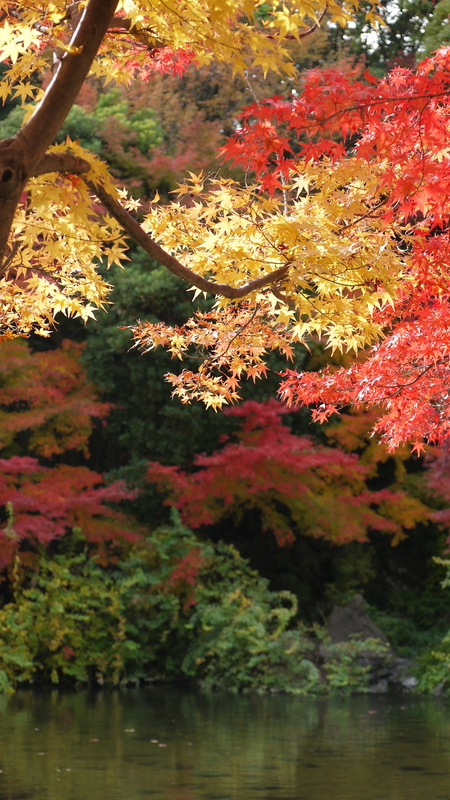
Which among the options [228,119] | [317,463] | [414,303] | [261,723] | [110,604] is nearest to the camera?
[414,303]

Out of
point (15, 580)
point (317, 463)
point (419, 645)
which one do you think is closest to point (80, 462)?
point (15, 580)

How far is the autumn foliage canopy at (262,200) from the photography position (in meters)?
3.39

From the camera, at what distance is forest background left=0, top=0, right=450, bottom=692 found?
1115cm

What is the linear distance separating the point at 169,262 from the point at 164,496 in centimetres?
872

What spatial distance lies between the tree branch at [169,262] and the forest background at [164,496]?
6627mm

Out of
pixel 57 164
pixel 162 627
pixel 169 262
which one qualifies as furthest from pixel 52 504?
pixel 57 164

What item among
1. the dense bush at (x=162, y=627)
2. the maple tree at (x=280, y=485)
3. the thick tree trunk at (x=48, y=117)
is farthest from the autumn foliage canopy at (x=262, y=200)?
the dense bush at (x=162, y=627)

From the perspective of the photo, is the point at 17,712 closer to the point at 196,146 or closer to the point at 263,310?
the point at 263,310

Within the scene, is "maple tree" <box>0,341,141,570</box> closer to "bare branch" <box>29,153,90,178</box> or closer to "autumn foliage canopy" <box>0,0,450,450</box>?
"autumn foliage canopy" <box>0,0,450,450</box>

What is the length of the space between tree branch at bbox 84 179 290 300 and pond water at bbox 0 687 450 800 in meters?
3.54

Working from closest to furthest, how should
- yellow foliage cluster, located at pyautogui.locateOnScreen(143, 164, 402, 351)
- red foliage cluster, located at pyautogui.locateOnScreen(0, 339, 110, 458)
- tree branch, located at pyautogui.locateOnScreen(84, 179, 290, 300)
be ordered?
tree branch, located at pyautogui.locateOnScreen(84, 179, 290, 300) < yellow foliage cluster, located at pyautogui.locateOnScreen(143, 164, 402, 351) < red foliage cluster, located at pyautogui.locateOnScreen(0, 339, 110, 458)

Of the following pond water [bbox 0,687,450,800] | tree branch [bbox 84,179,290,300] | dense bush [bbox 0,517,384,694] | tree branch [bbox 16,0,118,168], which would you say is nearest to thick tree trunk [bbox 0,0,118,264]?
tree branch [bbox 16,0,118,168]

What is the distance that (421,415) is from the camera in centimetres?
597

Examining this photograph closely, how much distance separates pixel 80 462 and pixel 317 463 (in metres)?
4.15
